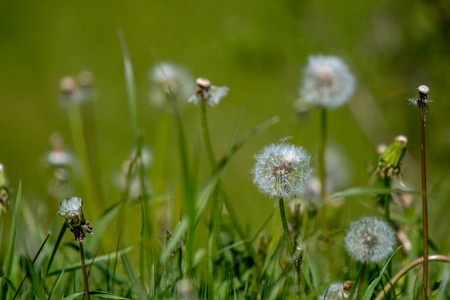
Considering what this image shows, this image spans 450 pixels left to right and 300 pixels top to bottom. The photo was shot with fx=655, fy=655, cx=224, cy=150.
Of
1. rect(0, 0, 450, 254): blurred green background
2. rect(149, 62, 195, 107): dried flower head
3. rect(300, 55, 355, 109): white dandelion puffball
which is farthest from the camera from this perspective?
rect(0, 0, 450, 254): blurred green background

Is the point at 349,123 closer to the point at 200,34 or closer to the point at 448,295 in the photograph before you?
the point at 200,34

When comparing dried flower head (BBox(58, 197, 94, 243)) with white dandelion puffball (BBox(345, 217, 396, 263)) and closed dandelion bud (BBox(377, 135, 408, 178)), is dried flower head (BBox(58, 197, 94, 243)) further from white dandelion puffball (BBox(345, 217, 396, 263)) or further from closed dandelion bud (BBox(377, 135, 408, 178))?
closed dandelion bud (BBox(377, 135, 408, 178))

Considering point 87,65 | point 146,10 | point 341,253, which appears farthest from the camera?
point 146,10

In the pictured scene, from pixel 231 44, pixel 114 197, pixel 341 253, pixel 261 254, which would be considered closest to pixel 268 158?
pixel 261 254

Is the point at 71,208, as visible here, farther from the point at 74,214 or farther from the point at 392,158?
the point at 392,158

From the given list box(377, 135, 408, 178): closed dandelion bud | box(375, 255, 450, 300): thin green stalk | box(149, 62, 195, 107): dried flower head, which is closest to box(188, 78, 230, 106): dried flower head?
box(377, 135, 408, 178): closed dandelion bud

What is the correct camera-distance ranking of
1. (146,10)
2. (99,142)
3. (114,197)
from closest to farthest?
(114,197) < (99,142) < (146,10)
